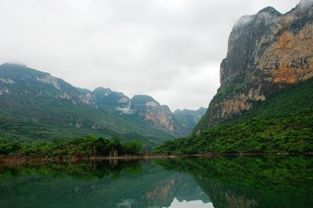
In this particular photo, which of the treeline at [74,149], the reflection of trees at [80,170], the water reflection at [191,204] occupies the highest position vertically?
the treeline at [74,149]

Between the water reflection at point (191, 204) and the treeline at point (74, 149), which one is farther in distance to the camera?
the treeline at point (74, 149)

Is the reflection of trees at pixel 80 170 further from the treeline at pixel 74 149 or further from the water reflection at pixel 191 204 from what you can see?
the treeline at pixel 74 149

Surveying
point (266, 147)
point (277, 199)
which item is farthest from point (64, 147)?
point (277, 199)

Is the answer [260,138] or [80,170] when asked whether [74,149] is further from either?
[260,138]

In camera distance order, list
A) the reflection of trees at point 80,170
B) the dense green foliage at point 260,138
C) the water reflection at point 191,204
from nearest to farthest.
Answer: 1. the water reflection at point 191,204
2. the reflection of trees at point 80,170
3. the dense green foliage at point 260,138

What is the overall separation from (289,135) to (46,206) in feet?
332

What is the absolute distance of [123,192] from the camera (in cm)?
3994

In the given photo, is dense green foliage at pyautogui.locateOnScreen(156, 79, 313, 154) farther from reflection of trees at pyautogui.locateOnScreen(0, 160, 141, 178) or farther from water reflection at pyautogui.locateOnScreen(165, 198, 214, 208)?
water reflection at pyautogui.locateOnScreen(165, 198, 214, 208)

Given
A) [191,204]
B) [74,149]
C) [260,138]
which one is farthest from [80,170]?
[260,138]

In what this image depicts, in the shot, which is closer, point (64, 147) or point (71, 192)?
point (71, 192)

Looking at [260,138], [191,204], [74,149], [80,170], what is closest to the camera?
[191,204]

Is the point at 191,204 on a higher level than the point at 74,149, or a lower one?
lower

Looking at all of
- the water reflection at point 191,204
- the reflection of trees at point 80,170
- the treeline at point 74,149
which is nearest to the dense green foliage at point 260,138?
the treeline at point 74,149

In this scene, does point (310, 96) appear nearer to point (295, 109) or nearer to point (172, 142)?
point (295, 109)
